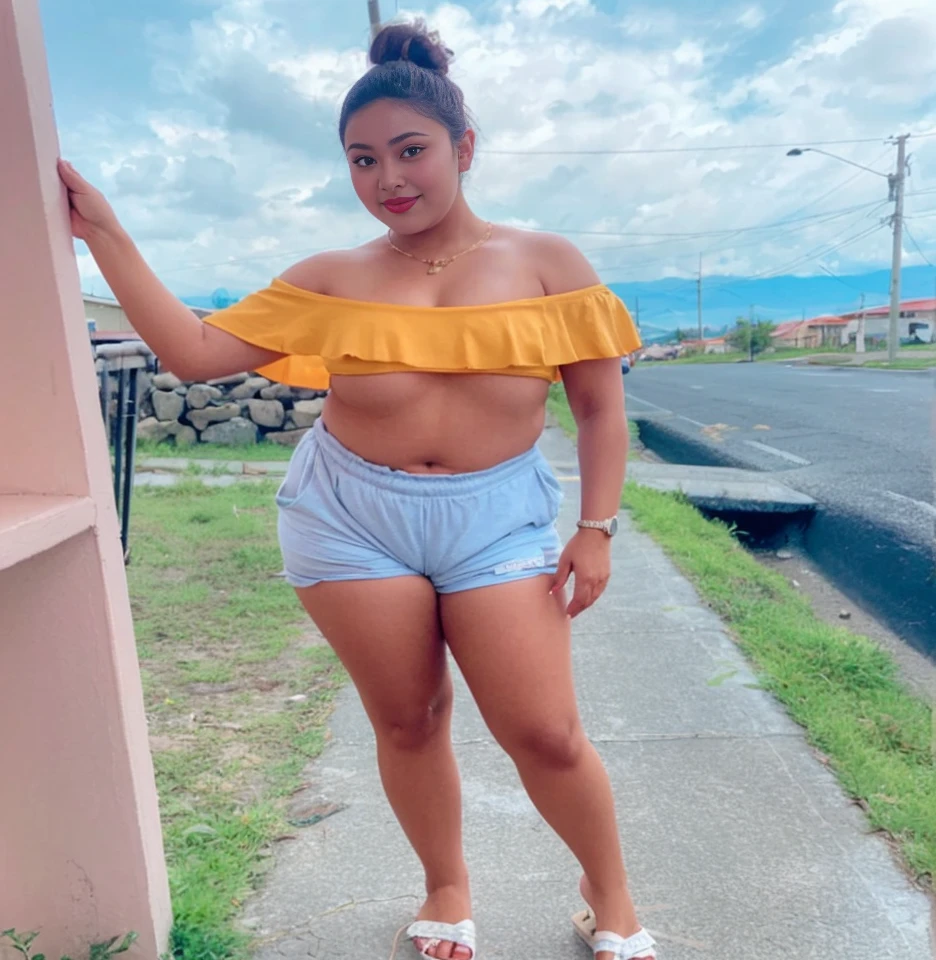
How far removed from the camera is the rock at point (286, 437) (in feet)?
34.2

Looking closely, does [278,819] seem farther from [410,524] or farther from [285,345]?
[285,345]

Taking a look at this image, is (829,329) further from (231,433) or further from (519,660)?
(519,660)

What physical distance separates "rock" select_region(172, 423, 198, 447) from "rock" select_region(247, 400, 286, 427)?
0.64 m

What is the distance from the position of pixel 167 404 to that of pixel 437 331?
9.06 meters

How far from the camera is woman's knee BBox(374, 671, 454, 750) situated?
190 cm

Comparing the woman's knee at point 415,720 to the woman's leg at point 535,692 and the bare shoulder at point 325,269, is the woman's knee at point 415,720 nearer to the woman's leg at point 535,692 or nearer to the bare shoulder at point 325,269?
the woman's leg at point 535,692

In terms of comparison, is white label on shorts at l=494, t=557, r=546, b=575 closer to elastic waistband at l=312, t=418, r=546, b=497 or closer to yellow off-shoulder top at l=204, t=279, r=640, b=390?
elastic waistband at l=312, t=418, r=546, b=497

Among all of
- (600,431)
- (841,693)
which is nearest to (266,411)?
(841,693)

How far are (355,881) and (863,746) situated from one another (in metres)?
1.59

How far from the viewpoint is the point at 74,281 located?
164 cm

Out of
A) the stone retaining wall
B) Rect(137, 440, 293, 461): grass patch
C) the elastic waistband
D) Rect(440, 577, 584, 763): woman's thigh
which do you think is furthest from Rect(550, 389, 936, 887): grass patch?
the stone retaining wall

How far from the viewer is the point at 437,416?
1.78 metres

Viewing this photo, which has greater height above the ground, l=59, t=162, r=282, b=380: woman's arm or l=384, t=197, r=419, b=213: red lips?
l=384, t=197, r=419, b=213: red lips

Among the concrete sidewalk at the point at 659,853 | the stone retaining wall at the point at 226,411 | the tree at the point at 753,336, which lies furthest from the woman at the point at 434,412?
the tree at the point at 753,336
